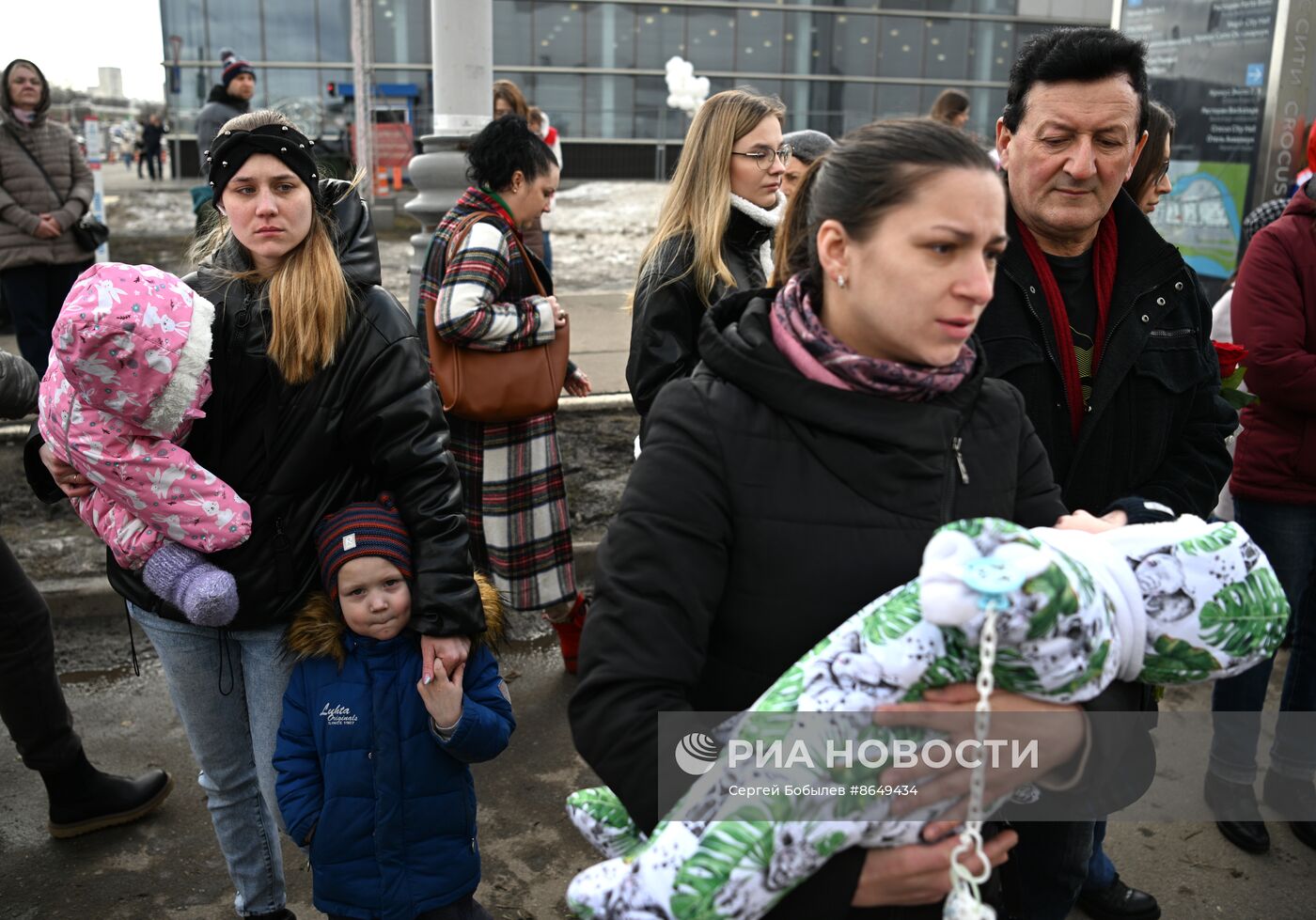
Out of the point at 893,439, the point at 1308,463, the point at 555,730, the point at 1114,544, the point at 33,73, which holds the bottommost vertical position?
the point at 555,730

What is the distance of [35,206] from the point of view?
278 inches

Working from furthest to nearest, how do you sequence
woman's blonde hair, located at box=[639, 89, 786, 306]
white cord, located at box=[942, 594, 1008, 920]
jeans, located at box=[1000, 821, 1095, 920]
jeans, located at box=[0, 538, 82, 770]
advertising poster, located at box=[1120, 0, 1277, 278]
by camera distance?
advertising poster, located at box=[1120, 0, 1277, 278] < woman's blonde hair, located at box=[639, 89, 786, 306] < jeans, located at box=[0, 538, 82, 770] < jeans, located at box=[1000, 821, 1095, 920] < white cord, located at box=[942, 594, 1008, 920]

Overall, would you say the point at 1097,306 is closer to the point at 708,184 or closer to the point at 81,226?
the point at 708,184

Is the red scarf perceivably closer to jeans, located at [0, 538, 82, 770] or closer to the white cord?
the white cord

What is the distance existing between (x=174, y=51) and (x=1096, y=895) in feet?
102

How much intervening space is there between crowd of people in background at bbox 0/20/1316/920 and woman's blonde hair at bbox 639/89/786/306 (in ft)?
0.05

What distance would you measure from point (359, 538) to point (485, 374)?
1.76 metres

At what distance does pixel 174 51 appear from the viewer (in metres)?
28.6

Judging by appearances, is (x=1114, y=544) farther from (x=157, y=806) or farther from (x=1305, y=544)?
(x=157, y=806)

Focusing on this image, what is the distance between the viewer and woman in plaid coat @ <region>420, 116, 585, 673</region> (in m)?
4.23

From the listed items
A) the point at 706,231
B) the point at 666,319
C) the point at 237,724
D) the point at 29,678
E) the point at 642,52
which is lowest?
the point at 29,678

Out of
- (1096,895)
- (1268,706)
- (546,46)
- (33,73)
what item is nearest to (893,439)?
(1096,895)

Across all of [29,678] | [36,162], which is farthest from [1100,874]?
[36,162]

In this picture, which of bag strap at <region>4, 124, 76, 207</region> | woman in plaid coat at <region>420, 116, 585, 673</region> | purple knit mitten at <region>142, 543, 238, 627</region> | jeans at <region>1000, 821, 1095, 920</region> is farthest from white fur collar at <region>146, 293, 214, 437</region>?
bag strap at <region>4, 124, 76, 207</region>
